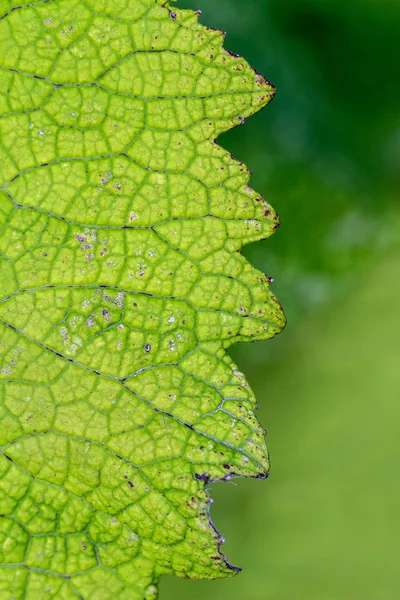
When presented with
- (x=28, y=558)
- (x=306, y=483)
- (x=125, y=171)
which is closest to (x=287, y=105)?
(x=306, y=483)

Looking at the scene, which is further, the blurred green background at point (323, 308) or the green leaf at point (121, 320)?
the blurred green background at point (323, 308)

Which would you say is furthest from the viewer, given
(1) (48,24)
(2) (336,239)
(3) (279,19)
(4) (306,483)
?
(2) (336,239)

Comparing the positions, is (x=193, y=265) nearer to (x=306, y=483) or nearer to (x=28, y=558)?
(x=28, y=558)

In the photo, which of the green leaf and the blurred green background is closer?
the green leaf

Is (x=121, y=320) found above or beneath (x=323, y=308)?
beneath

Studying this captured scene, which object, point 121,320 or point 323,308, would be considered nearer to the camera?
point 121,320
